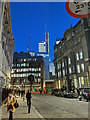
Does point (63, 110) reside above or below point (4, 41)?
below

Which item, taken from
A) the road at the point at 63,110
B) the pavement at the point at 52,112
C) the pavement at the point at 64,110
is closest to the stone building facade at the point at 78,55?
the road at the point at 63,110

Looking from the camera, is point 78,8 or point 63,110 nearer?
point 78,8

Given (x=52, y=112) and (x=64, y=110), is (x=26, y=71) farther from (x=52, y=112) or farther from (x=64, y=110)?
(x=52, y=112)

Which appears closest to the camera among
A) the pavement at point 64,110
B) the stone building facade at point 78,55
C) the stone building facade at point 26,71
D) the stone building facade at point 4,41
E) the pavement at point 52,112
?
the pavement at point 52,112

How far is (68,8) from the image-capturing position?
557cm

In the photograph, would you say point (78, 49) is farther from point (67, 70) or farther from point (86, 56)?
point (67, 70)

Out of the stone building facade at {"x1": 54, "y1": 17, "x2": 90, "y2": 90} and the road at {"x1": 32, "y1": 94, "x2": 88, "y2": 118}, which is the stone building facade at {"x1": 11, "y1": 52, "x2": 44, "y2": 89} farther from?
the road at {"x1": 32, "y1": 94, "x2": 88, "y2": 118}

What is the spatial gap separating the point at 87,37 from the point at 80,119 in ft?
114

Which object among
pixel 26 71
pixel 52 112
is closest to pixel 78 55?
pixel 52 112

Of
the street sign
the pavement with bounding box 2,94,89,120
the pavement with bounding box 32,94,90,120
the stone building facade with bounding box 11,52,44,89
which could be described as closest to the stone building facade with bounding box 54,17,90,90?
the pavement with bounding box 32,94,90,120

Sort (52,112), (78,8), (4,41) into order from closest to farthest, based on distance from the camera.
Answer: (78,8)
(52,112)
(4,41)

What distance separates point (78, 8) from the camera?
5.55 metres

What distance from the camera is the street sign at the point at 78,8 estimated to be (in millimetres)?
5523

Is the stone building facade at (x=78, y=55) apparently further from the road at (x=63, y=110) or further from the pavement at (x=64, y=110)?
the pavement at (x=64, y=110)
